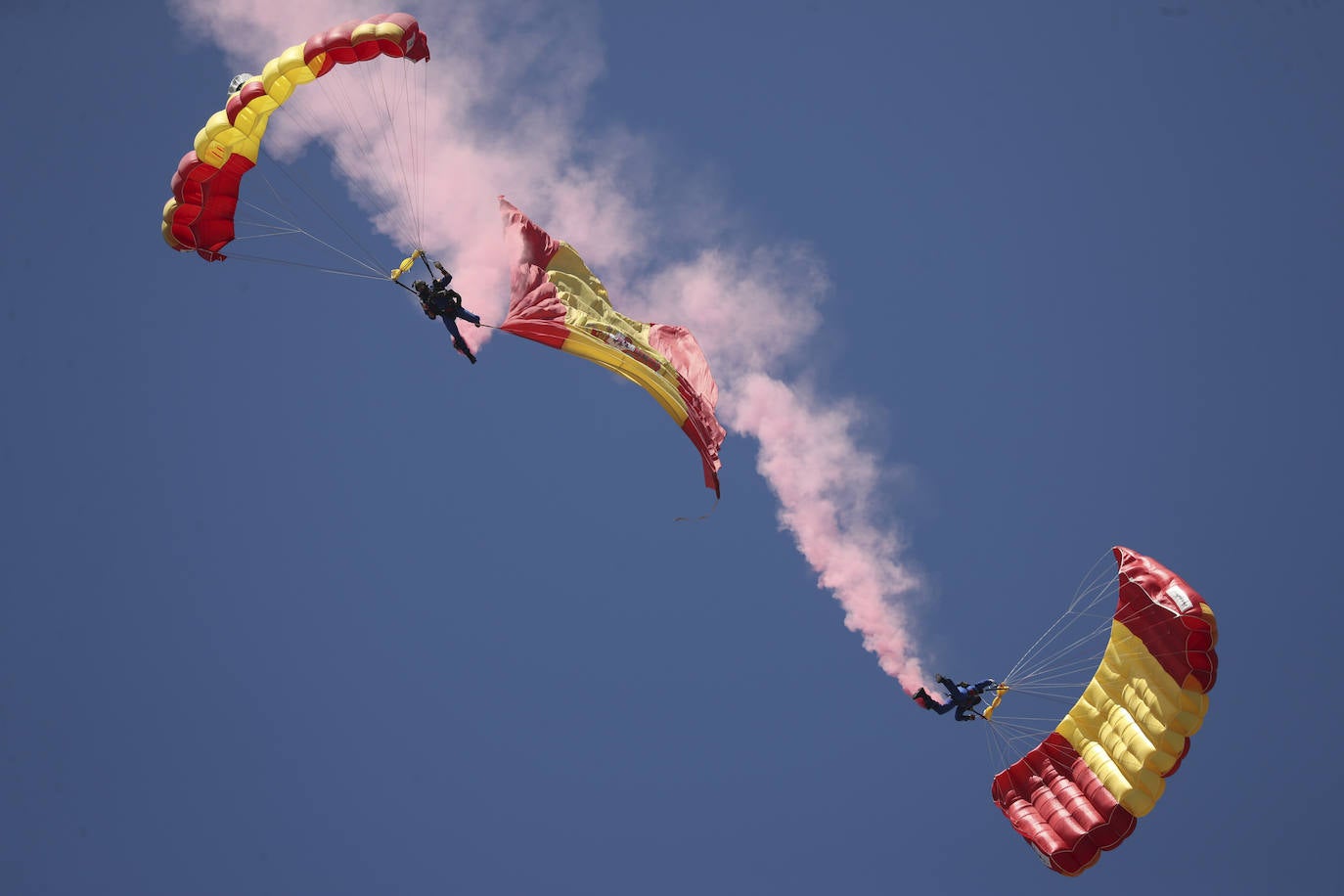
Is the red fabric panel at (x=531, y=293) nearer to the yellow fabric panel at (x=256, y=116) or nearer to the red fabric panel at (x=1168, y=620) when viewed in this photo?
the yellow fabric panel at (x=256, y=116)

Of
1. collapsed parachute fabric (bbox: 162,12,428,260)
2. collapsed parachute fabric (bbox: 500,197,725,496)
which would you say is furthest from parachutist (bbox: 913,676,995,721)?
collapsed parachute fabric (bbox: 162,12,428,260)

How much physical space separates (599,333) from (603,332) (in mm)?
99

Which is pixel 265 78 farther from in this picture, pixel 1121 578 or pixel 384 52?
pixel 1121 578

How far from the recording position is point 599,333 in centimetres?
2056

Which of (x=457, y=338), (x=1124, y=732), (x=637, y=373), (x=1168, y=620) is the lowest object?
(x=1124, y=732)

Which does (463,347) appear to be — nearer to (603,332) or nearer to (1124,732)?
(603,332)

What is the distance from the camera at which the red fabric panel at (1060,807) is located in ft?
60.2

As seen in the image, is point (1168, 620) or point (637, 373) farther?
point (637, 373)

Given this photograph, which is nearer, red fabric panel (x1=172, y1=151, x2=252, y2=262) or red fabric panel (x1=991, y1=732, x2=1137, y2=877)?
red fabric panel (x1=991, y1=732, x2=1137, y2=877)

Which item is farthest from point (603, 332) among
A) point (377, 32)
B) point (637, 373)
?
point (377, 32)

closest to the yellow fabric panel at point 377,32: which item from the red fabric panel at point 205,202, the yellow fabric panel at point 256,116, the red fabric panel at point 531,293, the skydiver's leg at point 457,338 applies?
the yellow fabric panel at point 256,116

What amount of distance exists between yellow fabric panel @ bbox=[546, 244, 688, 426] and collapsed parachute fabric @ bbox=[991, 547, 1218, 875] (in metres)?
9.01

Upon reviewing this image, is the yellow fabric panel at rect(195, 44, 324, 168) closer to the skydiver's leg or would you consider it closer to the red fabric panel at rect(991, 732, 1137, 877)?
the skydiver's leg

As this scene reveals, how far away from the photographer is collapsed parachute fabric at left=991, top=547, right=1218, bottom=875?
18031mm
